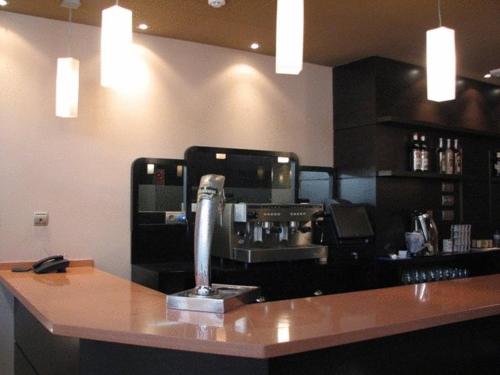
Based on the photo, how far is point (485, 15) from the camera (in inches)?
132

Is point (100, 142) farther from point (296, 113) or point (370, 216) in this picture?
point (370, 216)

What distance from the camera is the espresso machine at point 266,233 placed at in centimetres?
336

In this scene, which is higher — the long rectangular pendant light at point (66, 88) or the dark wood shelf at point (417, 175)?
the long rectangular pendant light at point (66, 88)

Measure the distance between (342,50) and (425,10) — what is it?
0.94 meters

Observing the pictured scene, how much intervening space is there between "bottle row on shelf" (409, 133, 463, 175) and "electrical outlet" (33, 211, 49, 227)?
2.90m

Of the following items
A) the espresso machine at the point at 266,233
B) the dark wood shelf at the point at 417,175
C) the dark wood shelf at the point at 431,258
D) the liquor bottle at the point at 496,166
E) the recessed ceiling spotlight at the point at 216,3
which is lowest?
Answer: the dark wood shelf at the point at 431,258

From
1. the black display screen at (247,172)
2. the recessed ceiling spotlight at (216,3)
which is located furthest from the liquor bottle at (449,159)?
the recessed ceiling spotlight at (216,3)

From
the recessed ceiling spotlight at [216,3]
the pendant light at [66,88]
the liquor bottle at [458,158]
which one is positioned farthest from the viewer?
the liquor bottle at [458,158]

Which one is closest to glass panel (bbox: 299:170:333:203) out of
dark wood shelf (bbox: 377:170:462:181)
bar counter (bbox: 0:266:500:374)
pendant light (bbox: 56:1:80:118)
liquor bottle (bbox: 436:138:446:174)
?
dark wood shelf (bbox: 377:170:462:181)

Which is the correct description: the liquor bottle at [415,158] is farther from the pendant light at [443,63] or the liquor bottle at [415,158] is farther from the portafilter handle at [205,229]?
the portafilter handle at [205,229]

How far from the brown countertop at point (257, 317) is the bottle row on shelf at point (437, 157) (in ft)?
6.57

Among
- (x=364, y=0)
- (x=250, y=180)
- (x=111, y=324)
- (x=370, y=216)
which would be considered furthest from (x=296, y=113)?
(x=111, y=324)

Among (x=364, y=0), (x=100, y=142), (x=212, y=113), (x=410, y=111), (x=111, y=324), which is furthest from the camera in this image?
(x=410, y=111)

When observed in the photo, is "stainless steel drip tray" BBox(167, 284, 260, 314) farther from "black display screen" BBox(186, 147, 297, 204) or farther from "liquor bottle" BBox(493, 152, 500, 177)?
"liquor bottle" BBox(493, 152, 500, 177)
